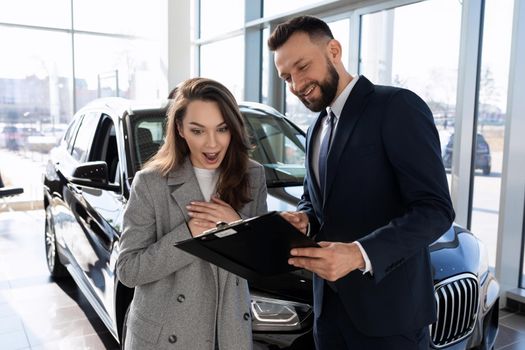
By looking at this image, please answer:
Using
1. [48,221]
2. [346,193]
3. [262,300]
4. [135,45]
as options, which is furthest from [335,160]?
[135,45]

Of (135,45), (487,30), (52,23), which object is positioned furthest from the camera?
(135,45)

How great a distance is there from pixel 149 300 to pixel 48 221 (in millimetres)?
3270

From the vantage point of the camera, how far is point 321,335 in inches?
60.6

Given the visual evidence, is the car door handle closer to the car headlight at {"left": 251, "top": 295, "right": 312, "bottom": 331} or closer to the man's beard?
the car headlight at {"left": 251, "top": 295, "right": 312, "bottom": 331}

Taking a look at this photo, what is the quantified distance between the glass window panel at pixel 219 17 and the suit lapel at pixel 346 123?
20.5ft

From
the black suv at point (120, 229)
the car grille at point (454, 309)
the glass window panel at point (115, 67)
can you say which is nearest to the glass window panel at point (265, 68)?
the glass window panel at point (115, 67)

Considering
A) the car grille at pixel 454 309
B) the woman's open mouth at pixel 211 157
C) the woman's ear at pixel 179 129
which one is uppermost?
the woman's ear at pixel 179 129

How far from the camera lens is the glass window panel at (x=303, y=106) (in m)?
5.50

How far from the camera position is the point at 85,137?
3.45 m

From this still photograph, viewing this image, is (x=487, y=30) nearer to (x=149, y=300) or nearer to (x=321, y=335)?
(x=321, y=335)

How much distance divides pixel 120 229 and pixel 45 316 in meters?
1.71

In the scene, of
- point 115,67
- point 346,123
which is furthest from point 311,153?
point 115,67

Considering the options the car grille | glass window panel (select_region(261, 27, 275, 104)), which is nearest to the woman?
the car grille

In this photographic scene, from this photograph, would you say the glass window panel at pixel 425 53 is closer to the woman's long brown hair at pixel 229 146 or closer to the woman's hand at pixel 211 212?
the woman's long brown hair at pixel 229 146
